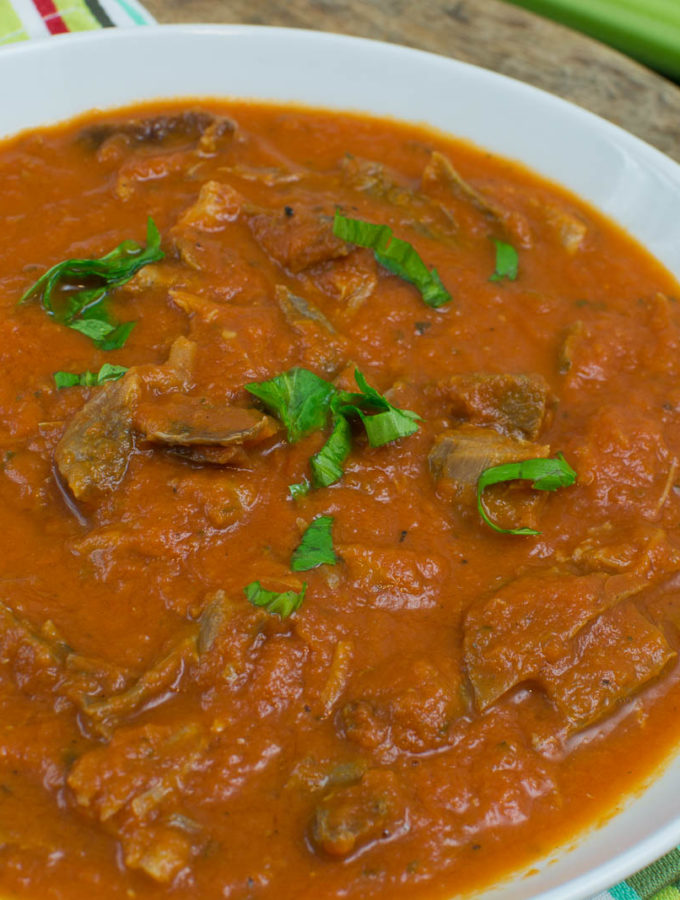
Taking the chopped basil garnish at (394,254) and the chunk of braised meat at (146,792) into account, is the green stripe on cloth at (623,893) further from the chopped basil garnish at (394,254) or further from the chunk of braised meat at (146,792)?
the chopped basil garnish at (394,254)

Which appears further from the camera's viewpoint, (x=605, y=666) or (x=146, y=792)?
(x=605, y=666)

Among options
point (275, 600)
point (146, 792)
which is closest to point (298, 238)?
point (275, 600)

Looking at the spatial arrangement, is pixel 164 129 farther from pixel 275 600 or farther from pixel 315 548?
pixel 275 600

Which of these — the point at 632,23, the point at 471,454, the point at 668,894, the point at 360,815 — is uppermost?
the point at 632,23

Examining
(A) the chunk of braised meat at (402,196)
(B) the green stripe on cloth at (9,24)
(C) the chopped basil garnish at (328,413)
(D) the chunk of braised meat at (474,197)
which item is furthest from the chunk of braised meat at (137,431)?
(B) the green stripe on cloth at (9,24)

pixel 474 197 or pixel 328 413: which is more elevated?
pixel 474 197

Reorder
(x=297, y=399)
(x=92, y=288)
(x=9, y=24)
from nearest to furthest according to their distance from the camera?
(x=297, y=399) < (x=92, y=288) < (x=9, y=24)

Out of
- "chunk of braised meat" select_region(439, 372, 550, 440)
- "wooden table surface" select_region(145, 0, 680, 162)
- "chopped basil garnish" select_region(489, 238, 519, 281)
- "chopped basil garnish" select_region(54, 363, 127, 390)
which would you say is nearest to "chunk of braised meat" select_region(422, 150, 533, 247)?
"chopped basil garnish" select_region(489, 238, 519, 281)

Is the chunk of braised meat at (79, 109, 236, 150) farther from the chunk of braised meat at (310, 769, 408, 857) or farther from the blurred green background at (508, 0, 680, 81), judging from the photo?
the chunk of braised meat at (310, 769, 408, 857)
